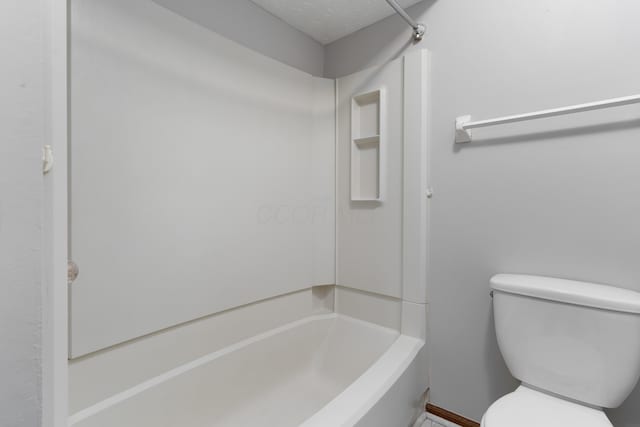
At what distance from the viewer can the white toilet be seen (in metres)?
1.01

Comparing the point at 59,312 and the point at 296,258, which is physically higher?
the point at 59,312

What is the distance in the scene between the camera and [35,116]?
0.39 metres

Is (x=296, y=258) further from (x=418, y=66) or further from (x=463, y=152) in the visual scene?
(x=418, y=66)

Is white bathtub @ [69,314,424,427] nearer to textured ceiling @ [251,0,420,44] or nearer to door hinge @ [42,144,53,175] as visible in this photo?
door hinge @ [42,144,53,175]

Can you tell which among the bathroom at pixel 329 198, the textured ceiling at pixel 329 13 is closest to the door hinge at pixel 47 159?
the bathroom at pixel 329 198

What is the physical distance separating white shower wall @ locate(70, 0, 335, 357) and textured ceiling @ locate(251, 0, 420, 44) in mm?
329

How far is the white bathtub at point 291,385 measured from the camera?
1.12 metres

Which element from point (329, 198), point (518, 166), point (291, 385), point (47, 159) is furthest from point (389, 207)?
point (47, 159)

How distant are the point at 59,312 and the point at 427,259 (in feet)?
5.11

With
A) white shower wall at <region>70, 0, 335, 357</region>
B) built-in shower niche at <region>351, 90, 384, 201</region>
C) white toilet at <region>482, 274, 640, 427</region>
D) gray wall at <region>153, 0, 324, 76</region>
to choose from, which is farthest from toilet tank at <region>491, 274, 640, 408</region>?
gray wall at <region>153, 0, 324, 76</region>

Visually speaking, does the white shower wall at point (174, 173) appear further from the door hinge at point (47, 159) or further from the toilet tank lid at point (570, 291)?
the toilet tank lid at point (570, 291)

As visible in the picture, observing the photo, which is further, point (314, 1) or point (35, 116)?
point (314, 1)

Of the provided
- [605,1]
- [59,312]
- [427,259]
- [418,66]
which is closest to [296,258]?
[427,259]

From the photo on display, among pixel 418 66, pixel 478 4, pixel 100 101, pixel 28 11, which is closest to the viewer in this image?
pixel 28 11
